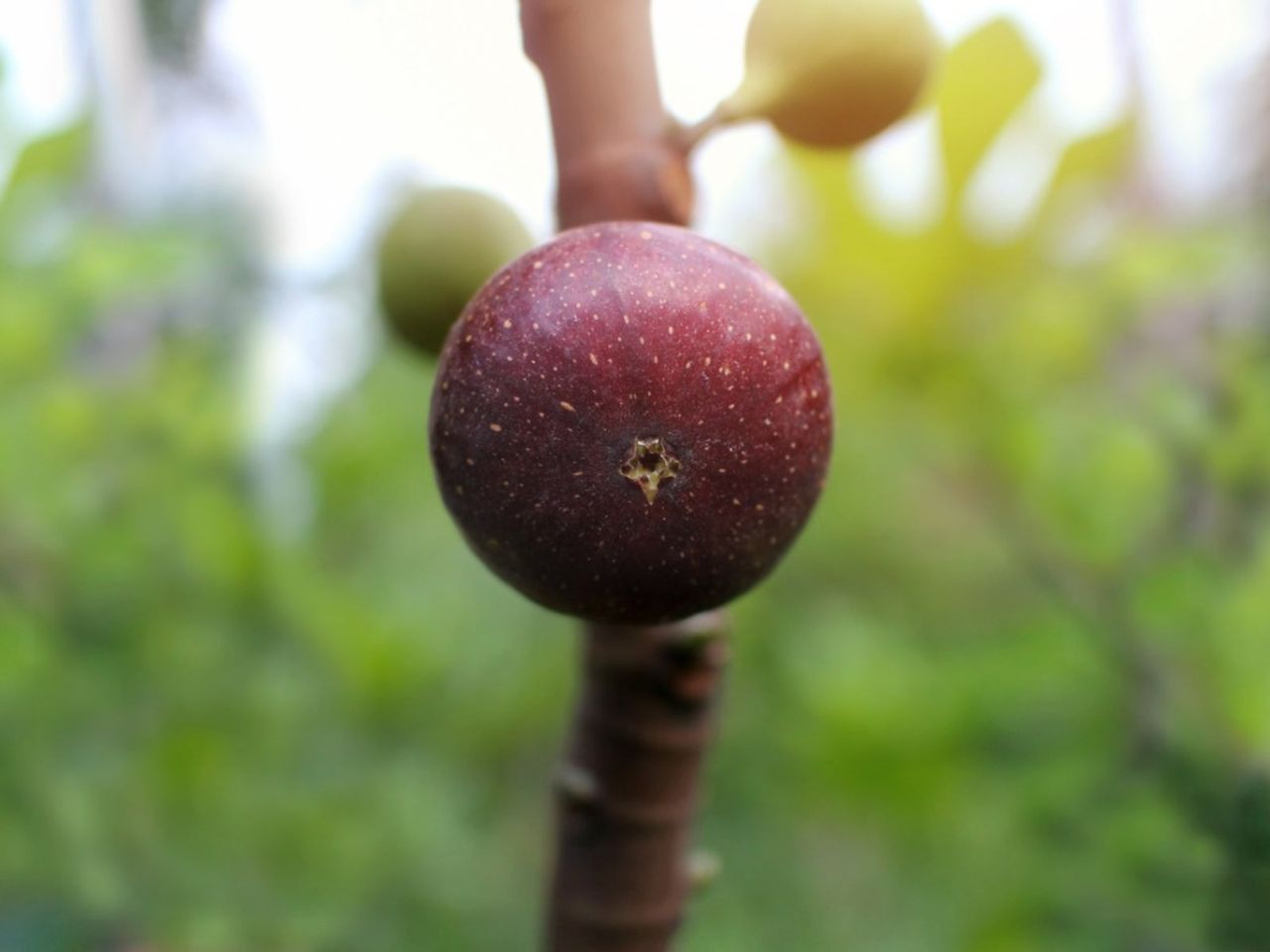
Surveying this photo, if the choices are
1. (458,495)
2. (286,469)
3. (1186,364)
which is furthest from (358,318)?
(458,495)

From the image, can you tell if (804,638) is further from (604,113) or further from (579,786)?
(604,113)

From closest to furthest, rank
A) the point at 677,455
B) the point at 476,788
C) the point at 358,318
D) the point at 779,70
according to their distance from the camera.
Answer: the point at 677,455, the point at 779,70, the point at 476,788, the point at 358,318

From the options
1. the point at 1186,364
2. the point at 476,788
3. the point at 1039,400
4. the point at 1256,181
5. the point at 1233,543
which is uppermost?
the point at 1256,181

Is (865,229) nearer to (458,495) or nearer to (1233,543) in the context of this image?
(1233,543)

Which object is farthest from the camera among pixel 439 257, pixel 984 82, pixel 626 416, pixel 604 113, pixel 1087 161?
pixel 1087 161

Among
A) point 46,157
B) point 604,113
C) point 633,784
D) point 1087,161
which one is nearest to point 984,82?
point 1087,161

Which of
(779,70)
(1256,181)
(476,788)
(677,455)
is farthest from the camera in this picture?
(1256,181)

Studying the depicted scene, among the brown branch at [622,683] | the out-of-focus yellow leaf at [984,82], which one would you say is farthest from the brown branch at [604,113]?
the out-of-focus yellow leaf at [984,82]
